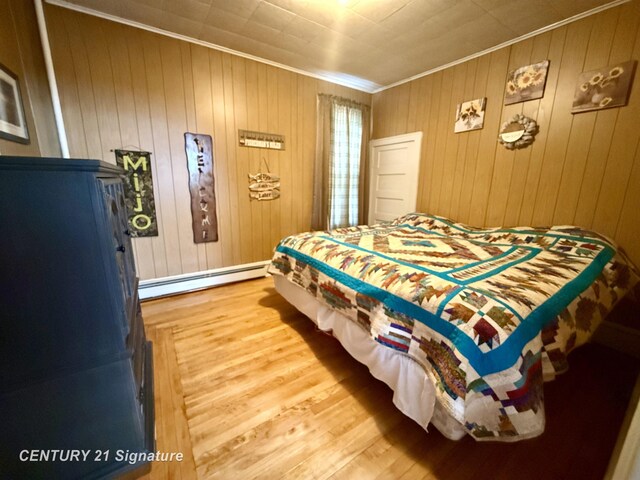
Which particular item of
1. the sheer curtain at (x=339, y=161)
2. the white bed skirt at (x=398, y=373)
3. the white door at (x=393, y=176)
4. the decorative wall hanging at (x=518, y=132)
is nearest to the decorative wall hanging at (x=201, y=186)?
the sheer curtain at (x=339, y=161)

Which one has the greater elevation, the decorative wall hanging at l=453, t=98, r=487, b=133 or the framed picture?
the decorative wall hanging at l=453, t=98, r=487, b=133

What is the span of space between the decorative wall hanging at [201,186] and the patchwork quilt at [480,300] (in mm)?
1163

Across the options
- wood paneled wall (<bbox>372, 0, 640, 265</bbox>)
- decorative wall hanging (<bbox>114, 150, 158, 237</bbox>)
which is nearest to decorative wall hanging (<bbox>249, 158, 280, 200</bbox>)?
decorative wall hanging (<bbox>114, 150, 158, 237</bbox>)

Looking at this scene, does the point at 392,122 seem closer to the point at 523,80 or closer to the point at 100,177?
the point at 523,80

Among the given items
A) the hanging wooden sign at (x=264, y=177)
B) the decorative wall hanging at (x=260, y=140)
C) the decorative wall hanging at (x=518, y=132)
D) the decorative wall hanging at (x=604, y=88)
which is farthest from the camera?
the hanging wooden sign at (x=264, y=177)

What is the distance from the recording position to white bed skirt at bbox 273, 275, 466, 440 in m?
1.08

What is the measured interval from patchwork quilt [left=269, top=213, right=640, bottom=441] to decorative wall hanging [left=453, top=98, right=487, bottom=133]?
4.08 ft

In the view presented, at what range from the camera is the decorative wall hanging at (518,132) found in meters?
2.25

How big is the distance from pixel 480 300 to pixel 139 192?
2838 mm

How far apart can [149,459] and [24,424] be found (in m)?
0.45

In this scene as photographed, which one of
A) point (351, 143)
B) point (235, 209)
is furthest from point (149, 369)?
point (351, 143)

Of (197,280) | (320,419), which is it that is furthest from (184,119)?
(320,419)

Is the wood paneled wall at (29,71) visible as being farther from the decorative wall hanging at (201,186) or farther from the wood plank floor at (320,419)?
the wood plank floor at (320,419)

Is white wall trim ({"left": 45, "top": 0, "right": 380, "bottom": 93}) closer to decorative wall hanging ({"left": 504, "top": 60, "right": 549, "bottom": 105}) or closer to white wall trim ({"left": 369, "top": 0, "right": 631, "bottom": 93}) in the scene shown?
white wall trim ({"left": 369, "top": 0, "right": 631, "bottom": 93})
